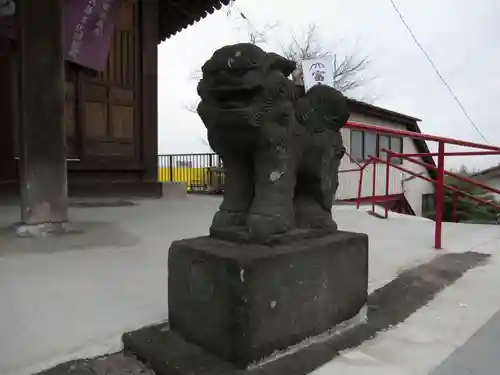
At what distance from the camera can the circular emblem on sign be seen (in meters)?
1.50

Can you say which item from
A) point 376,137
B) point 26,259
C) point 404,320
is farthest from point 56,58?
point 376,137

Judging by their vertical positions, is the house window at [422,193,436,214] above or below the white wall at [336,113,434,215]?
below

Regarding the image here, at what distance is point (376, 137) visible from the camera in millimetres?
11578

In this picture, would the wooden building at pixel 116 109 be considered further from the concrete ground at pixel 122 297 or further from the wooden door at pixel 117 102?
the concrete ground at pixel 122 297

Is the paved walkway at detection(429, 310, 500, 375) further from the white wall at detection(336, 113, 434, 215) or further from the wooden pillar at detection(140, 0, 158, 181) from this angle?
the white wall at detection(336, 113, 434, 215)

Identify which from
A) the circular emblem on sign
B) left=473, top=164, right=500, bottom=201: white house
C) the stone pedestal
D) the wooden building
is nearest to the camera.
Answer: the stone pedestal

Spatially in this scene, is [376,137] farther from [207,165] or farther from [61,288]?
[61,288]

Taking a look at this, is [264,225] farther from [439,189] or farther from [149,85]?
[149,85]

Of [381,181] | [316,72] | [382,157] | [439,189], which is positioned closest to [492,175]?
[381,181]

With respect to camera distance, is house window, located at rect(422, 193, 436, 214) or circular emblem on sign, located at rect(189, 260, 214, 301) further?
house window, located at rect(422, 193, 436, 214)

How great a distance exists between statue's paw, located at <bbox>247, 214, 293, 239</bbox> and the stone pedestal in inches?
1.9

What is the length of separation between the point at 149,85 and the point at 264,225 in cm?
531

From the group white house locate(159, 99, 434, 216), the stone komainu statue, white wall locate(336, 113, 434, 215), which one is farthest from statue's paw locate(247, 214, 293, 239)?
white house locate(159, 99, 434, 216)

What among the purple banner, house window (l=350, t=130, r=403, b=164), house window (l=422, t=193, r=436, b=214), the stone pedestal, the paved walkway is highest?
the purple banner
